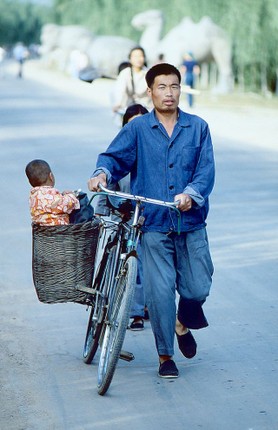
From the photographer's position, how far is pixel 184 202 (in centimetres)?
615

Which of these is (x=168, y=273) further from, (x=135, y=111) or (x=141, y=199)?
(x=135, y=111)

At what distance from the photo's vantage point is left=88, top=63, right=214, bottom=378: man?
6.46 m

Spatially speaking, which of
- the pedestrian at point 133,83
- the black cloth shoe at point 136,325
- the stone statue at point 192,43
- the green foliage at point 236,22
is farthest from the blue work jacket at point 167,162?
the stone statue at point 192,43

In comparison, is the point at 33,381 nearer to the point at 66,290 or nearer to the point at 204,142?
the point at 66,290

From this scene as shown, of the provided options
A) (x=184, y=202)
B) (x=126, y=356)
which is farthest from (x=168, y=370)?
(x=184, y=202)

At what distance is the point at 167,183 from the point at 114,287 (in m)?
0.62

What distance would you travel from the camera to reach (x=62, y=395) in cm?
625

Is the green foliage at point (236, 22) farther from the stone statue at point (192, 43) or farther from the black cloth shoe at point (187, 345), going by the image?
the black cloth shoe at point (187, 345)

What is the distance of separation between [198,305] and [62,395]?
921mm

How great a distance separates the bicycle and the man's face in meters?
0.54

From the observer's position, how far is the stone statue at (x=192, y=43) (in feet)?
143

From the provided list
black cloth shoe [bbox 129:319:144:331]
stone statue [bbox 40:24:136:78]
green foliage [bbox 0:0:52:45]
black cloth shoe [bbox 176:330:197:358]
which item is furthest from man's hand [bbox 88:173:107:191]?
green foliage [bbox 0:0:52:45]

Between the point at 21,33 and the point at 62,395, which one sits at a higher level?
the point at 62,395

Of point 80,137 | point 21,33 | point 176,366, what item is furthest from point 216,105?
point 21,33
